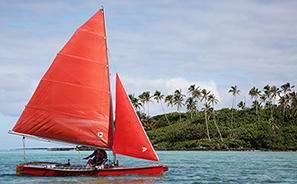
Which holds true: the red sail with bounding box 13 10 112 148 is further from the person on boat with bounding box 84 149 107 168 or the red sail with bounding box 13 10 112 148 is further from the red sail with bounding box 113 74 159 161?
the red sail with bounding box 113 74 159 161

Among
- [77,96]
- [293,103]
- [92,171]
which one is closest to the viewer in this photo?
[92,171]

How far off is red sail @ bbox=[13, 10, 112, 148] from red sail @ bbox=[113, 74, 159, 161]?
0.83 meters

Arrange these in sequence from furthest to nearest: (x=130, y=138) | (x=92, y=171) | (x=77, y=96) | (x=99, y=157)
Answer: (x=99, y=157), (x=77, y=96), (x=130, y=138), (x=92, y=171)

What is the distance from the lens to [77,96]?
24672 millimetres

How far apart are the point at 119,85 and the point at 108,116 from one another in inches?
102

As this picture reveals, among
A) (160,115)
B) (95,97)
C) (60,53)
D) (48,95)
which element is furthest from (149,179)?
(160,115)

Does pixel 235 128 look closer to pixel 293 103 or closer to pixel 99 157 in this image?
pixel 293 103

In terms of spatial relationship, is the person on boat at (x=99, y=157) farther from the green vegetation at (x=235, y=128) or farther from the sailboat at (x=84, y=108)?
the green vegetation at (x=235, y=128)

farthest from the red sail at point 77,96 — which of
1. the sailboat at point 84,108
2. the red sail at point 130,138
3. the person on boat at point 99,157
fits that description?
the red sail at point 130,138

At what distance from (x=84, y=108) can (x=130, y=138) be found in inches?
169

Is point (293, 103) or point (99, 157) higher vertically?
point (293, 103)

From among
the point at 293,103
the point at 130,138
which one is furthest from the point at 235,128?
the point at 130,138

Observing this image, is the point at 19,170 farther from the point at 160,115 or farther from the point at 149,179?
the point at 160,115

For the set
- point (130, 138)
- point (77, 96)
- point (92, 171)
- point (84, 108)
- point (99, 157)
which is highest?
point (77, 96)
